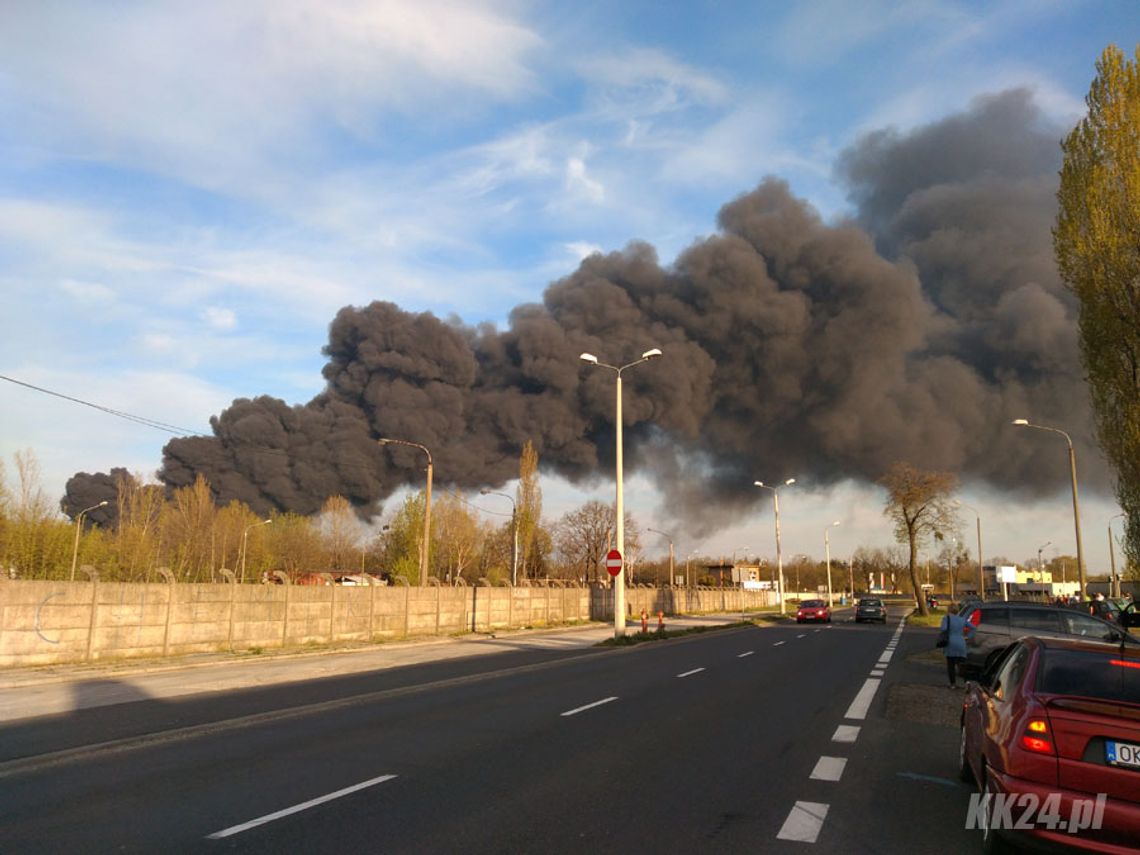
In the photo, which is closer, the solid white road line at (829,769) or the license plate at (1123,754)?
the license plate at (1123,754)

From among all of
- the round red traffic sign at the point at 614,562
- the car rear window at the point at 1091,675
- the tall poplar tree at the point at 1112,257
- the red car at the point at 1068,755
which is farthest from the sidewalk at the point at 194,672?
the tall poplar tree at the point at 1112,257

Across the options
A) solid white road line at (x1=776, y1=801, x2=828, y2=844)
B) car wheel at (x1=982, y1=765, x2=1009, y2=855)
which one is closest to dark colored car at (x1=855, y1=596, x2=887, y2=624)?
solid white road line at (x1=776, y1=801, x2=828, y2=844)

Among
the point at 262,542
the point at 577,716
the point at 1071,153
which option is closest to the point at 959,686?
the point at 577,716

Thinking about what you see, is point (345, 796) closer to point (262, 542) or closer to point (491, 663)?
point (491, 663)

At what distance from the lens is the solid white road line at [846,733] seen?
9188mm

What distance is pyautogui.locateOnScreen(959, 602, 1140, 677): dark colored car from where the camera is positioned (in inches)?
576

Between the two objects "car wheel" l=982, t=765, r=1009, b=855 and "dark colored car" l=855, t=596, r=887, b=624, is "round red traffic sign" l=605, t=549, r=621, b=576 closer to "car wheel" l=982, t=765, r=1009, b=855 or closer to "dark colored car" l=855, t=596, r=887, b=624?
"car wheel" l=982, t=765, r=1009, b=855

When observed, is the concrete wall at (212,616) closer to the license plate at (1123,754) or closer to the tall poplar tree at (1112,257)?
the license plate at (1123,754)

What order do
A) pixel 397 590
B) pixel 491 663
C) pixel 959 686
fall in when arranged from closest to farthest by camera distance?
pixel 959 686 → pixel 491 663 → pixel 397 590

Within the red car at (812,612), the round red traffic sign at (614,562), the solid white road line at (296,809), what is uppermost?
the round red traffic sign at (614,562)

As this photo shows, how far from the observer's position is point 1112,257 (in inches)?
895

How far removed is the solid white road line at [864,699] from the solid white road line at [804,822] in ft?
16.9

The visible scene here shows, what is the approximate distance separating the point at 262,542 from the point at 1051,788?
6480 cm

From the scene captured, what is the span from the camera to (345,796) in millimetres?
6492
